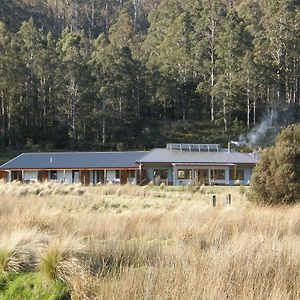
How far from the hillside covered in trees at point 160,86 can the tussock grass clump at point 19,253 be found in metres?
38.6

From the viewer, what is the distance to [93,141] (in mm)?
46656

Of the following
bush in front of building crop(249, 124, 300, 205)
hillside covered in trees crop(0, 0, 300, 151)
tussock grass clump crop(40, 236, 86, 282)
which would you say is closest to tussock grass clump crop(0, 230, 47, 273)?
tussock grass clump crop(40, 236, 86, 282)

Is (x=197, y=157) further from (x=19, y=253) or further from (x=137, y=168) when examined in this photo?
(x=19, y=253)

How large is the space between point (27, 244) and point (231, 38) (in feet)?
153

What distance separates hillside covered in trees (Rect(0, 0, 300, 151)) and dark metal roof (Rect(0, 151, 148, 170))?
20.9 feet

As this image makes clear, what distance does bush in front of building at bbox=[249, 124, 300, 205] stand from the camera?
1470 centimetres

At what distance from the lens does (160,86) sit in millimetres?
50438

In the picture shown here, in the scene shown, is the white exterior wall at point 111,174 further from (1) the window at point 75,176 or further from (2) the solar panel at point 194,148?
(2) the solar panel at point 194,148

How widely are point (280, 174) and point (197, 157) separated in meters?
22.2

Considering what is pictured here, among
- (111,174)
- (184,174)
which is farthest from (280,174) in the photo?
(111,174)

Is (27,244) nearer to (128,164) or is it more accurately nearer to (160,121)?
(128,164)

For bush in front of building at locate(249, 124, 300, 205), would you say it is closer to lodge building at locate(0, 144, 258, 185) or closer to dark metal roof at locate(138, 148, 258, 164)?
dark metal roof at locate(138, 148, 258, 164)

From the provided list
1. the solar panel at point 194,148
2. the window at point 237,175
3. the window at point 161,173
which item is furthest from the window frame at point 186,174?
the window at point 237,175

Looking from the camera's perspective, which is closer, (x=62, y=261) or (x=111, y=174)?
(x=62, y=261)
